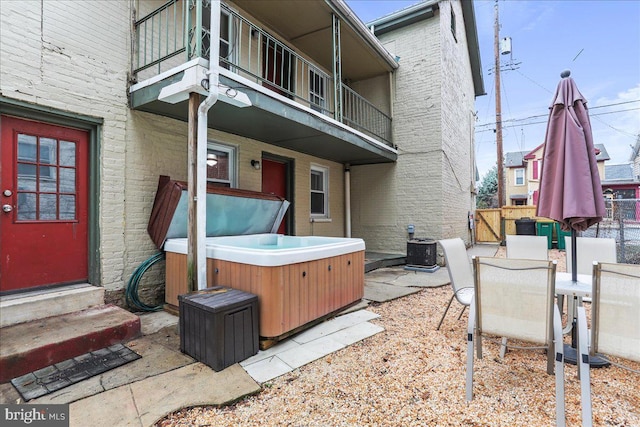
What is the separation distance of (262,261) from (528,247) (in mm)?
3298

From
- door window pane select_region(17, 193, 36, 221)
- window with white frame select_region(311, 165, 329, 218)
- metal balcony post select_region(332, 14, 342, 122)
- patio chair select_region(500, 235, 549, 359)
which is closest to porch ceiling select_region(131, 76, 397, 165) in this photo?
metal balcony post select_region(332, 14, 342, 122)

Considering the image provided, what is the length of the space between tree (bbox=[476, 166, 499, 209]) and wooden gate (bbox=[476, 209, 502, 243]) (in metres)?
19.0

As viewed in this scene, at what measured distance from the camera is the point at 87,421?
6.02 feet

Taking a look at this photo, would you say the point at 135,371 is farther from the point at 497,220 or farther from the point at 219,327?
the point at 497,220

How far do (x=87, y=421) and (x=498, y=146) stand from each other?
1520 centimetres

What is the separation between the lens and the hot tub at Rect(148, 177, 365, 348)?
9.48 ft

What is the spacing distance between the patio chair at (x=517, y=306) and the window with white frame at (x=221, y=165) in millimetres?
4223

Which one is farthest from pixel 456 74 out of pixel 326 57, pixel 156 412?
pixel 156 412

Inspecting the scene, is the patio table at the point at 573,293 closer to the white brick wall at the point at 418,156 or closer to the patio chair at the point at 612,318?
the patio chair at the point at 612,318

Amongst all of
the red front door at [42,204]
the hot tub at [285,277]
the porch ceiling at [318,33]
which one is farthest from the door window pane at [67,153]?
the porch ceiling at [318,33]

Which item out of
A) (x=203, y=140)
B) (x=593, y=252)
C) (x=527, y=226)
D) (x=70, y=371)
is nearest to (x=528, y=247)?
(x=593, y=252)

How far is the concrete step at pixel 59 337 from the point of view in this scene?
234 cm

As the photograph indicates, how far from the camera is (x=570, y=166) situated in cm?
258

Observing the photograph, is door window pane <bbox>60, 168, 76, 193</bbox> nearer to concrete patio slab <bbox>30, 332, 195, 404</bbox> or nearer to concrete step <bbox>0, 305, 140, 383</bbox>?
concrete step <bbox>0, 305, 140, 383</bbox>
